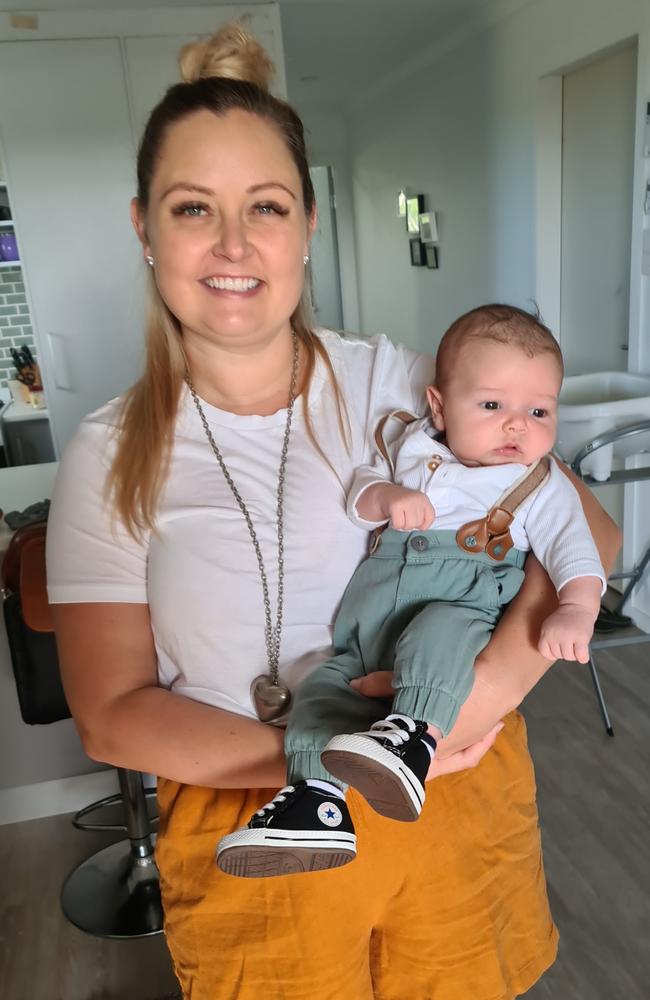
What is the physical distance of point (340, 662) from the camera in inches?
39.0

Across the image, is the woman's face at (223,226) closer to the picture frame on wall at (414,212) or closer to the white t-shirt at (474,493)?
the white t-shirt at (474,493)

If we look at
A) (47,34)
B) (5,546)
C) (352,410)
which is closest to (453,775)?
(352,410)

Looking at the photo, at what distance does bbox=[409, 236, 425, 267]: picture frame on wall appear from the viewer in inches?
230

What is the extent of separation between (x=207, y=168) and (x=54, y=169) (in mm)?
3094

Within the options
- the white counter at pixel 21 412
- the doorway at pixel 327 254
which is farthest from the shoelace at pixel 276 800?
the doorway at pixel 327 254

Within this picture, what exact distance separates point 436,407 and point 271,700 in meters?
0.47

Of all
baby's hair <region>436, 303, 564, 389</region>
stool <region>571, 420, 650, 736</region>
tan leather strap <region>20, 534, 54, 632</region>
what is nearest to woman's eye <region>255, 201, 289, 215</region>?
baby's hair <region>436, 303, 564, 389</region>

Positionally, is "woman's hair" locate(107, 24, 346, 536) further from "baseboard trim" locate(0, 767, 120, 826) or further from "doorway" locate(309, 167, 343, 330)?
"doorway" locate(309, 167, 343, 330)

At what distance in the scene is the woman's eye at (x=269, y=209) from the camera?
3.26ft

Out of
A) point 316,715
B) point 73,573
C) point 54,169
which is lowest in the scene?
point 316,715

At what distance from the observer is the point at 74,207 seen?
3709 mm

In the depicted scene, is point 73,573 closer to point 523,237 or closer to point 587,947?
point 587,947

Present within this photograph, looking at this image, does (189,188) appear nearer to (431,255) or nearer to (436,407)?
(436,407)

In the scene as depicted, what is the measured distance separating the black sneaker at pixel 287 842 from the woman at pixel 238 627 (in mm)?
119
